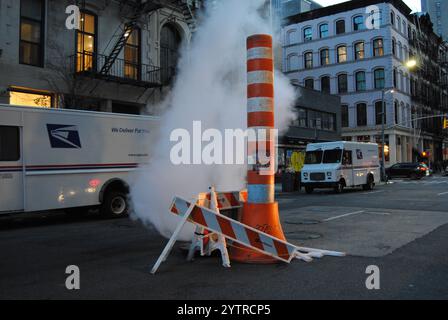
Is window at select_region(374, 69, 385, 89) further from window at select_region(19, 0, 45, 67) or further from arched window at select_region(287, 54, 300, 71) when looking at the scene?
window at select_region(19, 0, 45, 67)

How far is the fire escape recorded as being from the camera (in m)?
18.6

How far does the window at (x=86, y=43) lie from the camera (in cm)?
1850

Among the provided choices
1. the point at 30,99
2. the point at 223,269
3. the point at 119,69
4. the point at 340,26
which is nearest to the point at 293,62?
the point at 340,26

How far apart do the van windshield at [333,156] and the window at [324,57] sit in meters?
35.4

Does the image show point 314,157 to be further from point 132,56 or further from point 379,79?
point 379,79

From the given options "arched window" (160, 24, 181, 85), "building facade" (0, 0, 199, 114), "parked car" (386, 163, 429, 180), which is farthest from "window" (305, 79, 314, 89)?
"building facade" (0, 0, 199, 114)

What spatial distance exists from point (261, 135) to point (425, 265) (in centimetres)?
291

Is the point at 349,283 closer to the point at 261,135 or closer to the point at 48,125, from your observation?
the point at 261,135

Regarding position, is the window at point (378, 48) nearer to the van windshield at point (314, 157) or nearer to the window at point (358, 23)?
the window at point (358, 23)

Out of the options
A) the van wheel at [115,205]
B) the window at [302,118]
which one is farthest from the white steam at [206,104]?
the window at [302,118]

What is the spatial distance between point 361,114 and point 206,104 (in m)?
48.6

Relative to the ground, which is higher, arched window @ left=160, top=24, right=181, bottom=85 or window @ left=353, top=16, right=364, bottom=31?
window @ left=353, top=16, right=364, bottom=31

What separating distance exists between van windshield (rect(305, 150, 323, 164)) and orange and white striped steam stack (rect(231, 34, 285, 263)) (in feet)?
55.6

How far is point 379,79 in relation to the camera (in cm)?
5184
